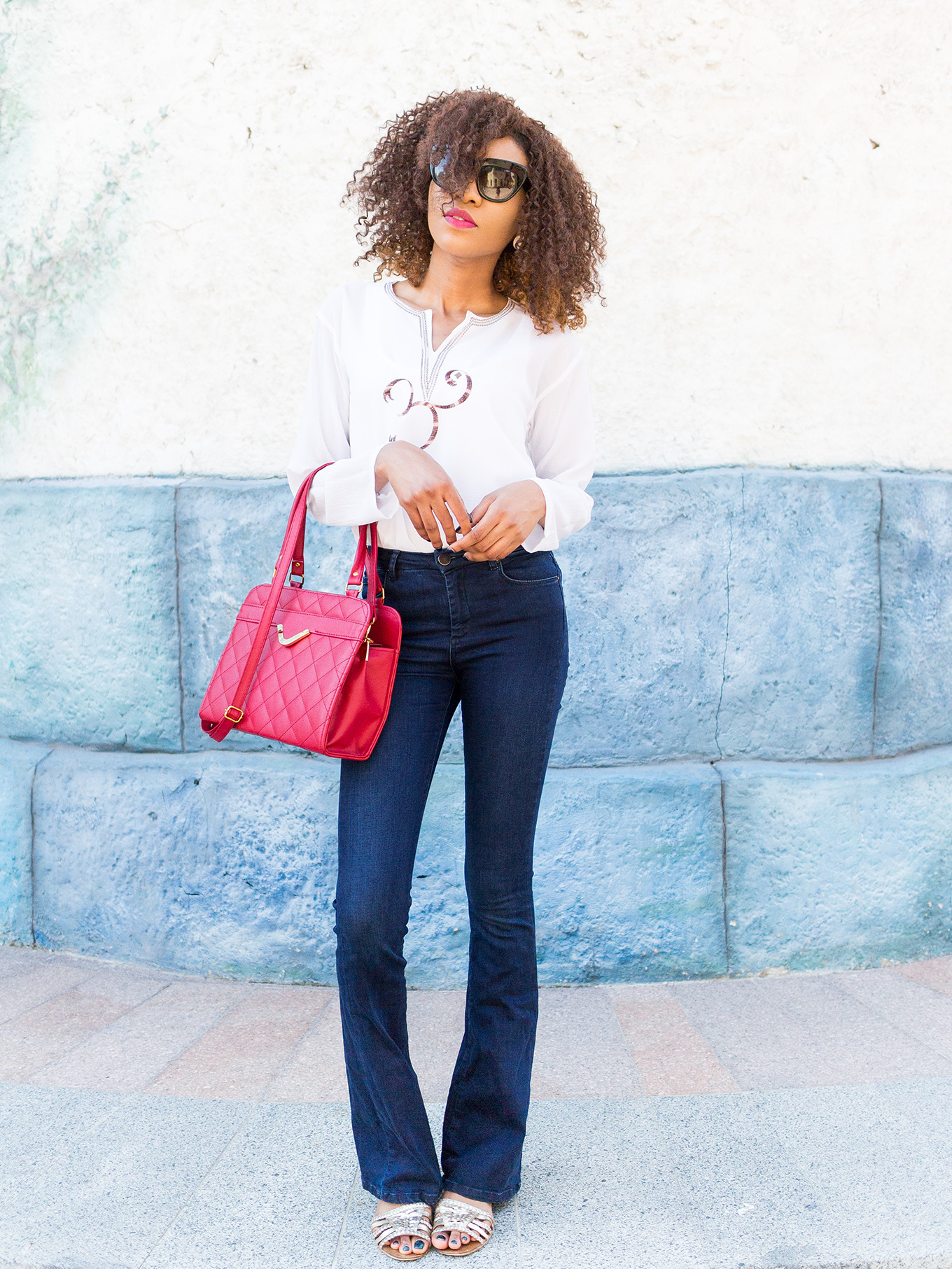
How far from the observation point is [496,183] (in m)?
1.91

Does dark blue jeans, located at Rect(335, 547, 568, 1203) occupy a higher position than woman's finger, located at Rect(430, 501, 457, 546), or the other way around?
woman's finger, located at Rect(430, 501, 457, 546)

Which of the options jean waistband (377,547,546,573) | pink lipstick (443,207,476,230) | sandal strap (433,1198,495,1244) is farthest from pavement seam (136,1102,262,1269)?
pink lipstick (443,207,476,230)

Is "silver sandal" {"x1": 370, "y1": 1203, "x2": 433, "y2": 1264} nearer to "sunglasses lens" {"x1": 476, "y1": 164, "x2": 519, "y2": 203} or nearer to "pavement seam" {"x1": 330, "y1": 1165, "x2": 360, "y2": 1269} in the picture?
"pavement seam" {"x1": 330, "y1": 1165, "x2": 360, "y2": 1269}

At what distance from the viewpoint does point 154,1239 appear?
6.33ft

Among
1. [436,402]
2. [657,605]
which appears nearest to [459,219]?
[436,402]

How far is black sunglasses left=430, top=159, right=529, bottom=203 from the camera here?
1891 mm

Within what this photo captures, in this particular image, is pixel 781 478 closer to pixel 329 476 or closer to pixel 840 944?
pixel 840 944

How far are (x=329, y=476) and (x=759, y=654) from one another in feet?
5.80

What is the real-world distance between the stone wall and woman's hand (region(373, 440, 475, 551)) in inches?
56.8

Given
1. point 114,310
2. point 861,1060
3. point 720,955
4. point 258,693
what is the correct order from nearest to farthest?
point 258,693 < point 861,1060 < point 720,955 < point 114,310

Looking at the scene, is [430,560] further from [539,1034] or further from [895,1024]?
[895,1024]

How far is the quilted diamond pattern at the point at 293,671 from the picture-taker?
1.77 meters

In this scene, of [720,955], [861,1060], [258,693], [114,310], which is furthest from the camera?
[114,310]

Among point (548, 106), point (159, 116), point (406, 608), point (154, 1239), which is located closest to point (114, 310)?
point (159, 116)
